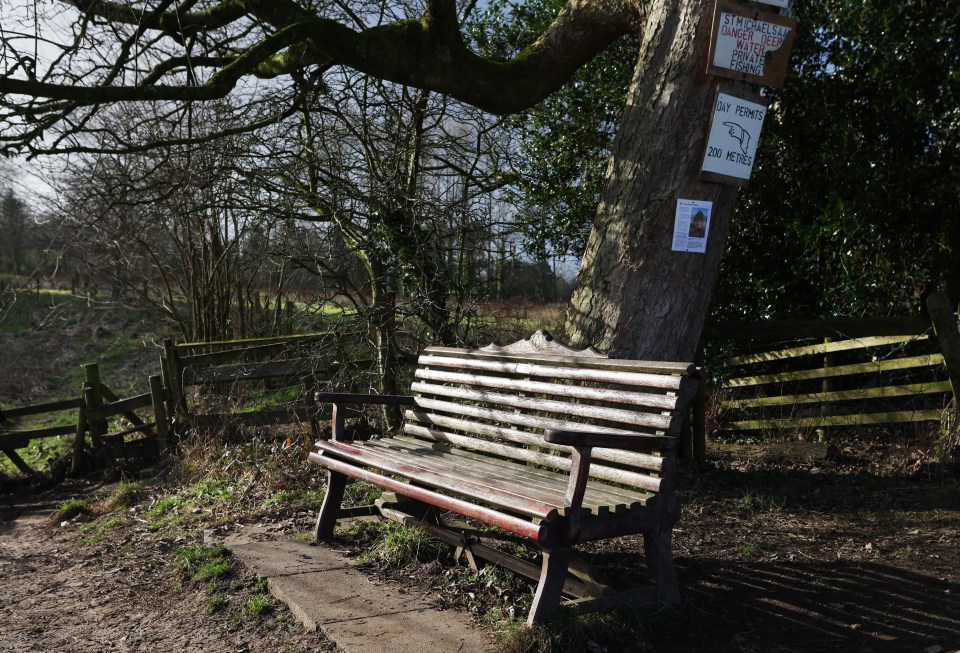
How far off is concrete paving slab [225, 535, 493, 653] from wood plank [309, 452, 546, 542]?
46cm

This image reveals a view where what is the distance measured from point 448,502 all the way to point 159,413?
620cm

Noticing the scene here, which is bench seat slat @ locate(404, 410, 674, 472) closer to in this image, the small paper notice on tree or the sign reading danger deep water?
the small paper notice on tree

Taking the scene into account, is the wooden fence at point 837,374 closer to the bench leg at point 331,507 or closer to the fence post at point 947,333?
the fence post at point 947,333

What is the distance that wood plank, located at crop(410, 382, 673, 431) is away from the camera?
3.40m

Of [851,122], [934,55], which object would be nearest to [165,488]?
[851,122]

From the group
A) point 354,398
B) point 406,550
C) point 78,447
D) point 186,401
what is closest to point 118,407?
point 78,447

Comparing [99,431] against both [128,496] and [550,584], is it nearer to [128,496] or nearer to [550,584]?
[128,496]

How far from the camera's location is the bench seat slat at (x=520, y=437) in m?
3.41

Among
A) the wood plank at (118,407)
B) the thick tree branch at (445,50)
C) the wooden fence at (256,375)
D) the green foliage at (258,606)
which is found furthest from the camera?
the wood plank at (118,407)

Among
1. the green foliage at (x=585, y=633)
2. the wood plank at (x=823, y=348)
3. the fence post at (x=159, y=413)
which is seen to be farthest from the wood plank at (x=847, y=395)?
the fence post at (x=159, y=413)

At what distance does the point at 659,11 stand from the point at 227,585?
4054mm

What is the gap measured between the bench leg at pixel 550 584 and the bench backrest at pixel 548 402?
0.49 meters

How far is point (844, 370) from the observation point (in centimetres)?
706

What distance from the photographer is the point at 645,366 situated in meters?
3.54
